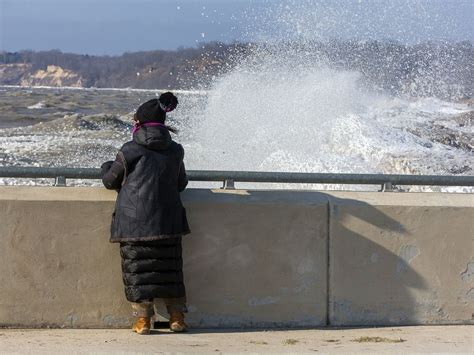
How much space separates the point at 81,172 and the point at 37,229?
0.52 m

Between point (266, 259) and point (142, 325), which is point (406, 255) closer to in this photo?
point (266, 259)

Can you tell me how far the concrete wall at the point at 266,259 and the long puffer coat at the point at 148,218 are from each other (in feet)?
0.74

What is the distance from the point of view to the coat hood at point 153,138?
6.51 metres

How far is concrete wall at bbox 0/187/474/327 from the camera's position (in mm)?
6648

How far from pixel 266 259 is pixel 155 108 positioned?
1248mm

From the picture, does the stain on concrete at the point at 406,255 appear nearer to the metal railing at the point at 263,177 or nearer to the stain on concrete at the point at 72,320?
the metal railing at the point at 263,177

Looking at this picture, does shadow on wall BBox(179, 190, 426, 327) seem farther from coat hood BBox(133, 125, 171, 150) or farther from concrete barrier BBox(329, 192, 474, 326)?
coat hood BBox(133, 125, 171, 150)

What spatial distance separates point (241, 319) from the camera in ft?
22.4

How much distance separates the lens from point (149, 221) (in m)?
6.45

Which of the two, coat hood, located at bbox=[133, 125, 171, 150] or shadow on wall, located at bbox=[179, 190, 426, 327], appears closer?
coat hood, located at bbox=[133, 125, 171, 150]

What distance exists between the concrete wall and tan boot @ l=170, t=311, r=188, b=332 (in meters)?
0.20

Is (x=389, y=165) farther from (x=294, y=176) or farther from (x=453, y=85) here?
(x=453, y=85)

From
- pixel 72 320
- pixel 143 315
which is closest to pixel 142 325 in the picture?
pixel 143 315

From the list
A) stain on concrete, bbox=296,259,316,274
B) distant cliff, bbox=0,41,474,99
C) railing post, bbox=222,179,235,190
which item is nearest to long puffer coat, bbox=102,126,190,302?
railing post, bbox=222,179,235,190
